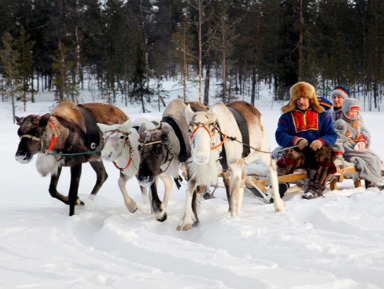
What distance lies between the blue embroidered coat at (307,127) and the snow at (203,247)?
3.51 ft

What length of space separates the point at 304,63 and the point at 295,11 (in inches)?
300

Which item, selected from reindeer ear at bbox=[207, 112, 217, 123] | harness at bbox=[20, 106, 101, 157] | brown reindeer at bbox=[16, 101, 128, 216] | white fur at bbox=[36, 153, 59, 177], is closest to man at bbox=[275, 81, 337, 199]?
reindeer ear at bbox=[207, 112, 217, 123]

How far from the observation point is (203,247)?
3750 millimetres

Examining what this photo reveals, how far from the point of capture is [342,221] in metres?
4.38

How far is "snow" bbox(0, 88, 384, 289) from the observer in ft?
9.68

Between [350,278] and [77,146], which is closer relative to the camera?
[350,278]

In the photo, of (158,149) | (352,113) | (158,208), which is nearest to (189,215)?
(158,208)

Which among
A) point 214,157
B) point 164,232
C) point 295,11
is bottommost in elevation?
point 164,232

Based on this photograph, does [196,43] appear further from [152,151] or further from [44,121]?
[152,151]

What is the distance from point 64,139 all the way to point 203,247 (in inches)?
112

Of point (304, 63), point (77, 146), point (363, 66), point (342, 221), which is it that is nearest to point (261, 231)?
point (342, 221)

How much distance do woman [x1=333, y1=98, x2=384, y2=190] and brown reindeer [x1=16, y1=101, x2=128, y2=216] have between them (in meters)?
3.91

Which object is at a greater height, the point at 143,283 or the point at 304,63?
the point at 304,63

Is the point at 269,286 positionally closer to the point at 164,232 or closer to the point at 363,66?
the point at 164,232
